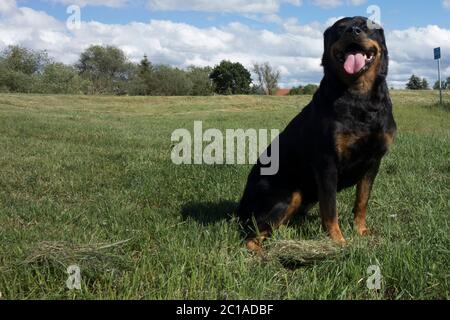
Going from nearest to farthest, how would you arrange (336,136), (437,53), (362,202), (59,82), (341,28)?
(336,136)
(341,28)
(362,202)
(437,53)
(59,82)

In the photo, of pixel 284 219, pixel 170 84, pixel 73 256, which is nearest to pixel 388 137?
pixel 284 219

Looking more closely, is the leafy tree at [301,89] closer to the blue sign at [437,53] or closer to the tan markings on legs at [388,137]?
the blue sign at [437,53]

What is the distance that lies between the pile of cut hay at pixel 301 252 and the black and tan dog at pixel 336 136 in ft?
0.92

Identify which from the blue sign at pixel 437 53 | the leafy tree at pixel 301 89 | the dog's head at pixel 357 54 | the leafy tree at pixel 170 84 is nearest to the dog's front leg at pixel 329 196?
the dog's head at pixel 357 54

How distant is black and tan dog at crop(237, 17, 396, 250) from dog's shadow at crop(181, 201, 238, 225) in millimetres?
379

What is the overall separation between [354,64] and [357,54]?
11 cm

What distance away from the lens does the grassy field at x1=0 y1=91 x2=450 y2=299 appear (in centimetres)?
292

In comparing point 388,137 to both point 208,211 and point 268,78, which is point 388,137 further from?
point 268,78

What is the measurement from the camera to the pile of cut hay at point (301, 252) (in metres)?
3.39

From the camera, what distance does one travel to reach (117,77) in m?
69.3

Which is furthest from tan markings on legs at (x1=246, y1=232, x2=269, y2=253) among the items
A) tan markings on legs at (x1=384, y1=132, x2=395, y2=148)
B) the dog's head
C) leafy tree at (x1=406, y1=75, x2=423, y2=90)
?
leafy tree at (x1=406, y1=75, x2=423, y2=90)
